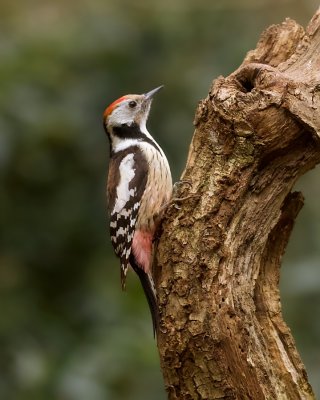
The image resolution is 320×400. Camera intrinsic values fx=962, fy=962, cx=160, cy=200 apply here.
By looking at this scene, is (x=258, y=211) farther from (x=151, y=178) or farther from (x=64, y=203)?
(x=64, y=203)

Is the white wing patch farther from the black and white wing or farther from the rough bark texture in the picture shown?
the rough bark texture

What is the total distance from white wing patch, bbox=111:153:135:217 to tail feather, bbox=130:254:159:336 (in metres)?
0.40

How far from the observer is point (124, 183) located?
5.80m

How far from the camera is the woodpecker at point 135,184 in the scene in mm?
5406

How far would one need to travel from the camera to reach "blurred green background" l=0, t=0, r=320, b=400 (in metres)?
5.92

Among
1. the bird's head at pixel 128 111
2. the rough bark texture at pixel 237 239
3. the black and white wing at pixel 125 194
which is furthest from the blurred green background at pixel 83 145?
the rough bark texture at pixel 237 239

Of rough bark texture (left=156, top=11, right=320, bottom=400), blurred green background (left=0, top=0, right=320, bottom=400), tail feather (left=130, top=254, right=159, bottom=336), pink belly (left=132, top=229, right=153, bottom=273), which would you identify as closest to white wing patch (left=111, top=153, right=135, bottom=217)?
pink belly (left=132, top=229, right=153, bottom=273)

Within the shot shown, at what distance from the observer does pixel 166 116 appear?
6527 mm

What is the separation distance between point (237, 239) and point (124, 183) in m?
1.36

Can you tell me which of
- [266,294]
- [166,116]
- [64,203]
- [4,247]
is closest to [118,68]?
[166,116]

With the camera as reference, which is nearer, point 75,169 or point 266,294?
point 266,294

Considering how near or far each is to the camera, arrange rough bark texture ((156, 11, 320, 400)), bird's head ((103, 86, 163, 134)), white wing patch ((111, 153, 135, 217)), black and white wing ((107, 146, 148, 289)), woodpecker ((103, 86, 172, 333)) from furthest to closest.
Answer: bird's head ((103, 86, 163, 134)) → white wing patch ((111, 153, 135, 217)) → black and white wing ((107, 146, 148, 289)) → woodpecker ((103, 86, 172, 333)) → rough bark texture ((156, 11, 320, 400))

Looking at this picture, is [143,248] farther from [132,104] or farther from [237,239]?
[132,104]

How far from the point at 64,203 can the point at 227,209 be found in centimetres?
206
